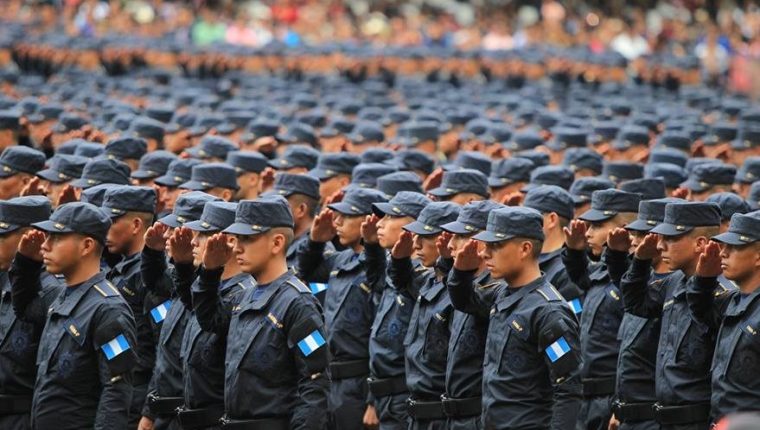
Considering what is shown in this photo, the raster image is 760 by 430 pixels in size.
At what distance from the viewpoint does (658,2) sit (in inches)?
1495

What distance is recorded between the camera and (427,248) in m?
8.11

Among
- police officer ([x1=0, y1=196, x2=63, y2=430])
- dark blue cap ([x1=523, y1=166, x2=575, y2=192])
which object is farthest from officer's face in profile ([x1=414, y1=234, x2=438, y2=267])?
dark blue cap ([x1=523, y1=166, x2=575, y2=192])

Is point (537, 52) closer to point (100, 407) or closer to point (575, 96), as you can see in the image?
point (575, 96)

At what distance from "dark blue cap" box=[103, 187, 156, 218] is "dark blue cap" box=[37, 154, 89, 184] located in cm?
229

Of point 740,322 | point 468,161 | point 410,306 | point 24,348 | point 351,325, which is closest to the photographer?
point 740,322

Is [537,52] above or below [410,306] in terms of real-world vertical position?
below

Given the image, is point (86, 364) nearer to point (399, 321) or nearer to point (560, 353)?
point (399, 321)

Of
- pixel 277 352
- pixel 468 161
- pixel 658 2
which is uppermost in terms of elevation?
pixel 277 352

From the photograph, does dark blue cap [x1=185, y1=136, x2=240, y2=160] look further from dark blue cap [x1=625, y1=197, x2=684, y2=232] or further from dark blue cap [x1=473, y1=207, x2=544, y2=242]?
dark blue cap [x1=473, y1=207, x2=544, y2=242]

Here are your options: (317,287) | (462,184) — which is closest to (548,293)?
(317,287)

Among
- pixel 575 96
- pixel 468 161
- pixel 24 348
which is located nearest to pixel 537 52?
pixel 575 96

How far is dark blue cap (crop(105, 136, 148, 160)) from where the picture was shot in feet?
40.1

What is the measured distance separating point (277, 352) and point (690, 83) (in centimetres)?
2228

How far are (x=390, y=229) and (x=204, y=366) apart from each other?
1.74m
